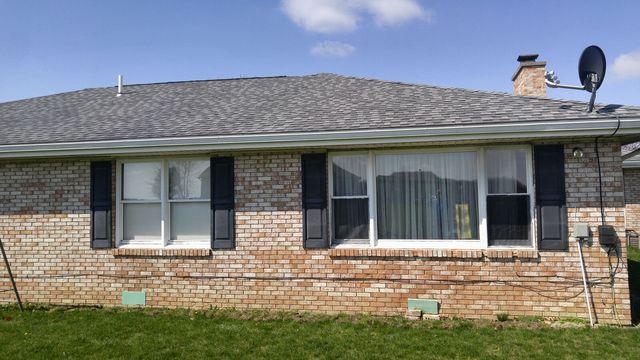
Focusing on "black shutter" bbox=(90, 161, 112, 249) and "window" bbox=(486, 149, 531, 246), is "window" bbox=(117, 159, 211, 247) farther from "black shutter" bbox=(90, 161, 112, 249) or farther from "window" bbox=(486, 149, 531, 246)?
"window" bbox=(486, 149, 531, 246)

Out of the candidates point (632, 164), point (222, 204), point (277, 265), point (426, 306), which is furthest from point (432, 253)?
point (632, 164)

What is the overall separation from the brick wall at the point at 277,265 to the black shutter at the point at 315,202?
136 mm

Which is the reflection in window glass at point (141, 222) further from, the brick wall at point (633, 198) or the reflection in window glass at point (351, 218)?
the brick wall at point (633, 198)

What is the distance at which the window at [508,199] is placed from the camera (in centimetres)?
627

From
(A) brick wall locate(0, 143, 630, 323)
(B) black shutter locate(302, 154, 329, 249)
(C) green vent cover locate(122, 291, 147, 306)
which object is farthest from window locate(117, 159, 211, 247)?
(B) black shutter locate(302, 154, 329, 249)

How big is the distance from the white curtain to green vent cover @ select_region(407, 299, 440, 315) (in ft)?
3.13

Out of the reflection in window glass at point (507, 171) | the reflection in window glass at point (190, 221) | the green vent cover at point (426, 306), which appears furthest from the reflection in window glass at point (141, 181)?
the reflection in window glass at point (507, 171)

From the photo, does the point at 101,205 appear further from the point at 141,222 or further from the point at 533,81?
the point at 533,81

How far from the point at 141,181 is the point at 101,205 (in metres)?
→ 0.75

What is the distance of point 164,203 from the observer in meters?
7.17

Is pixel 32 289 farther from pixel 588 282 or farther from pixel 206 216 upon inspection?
pixel 588 282

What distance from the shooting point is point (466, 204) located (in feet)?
21.4

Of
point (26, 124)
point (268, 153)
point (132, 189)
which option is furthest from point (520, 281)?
point (26, 124)

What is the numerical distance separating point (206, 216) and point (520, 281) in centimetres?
493
